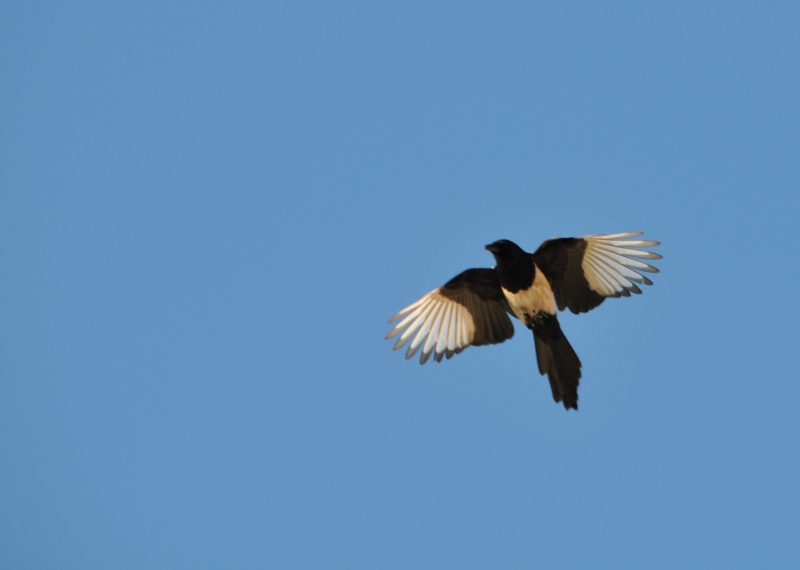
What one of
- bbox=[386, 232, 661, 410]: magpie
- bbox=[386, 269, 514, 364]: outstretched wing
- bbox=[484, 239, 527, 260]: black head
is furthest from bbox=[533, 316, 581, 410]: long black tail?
bbox=[484, 239, 527, 260]: black head

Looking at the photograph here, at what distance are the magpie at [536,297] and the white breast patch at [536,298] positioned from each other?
13 mm

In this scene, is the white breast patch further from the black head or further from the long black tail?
→ the black head

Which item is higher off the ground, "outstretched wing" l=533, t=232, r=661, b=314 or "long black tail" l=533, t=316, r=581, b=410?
"outstretched wing" l=533, t=232, r=661, b=314

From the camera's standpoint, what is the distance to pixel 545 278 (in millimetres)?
8141

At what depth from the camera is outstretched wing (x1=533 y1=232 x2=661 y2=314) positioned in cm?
782

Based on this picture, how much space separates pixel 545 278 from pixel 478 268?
938 millimetres

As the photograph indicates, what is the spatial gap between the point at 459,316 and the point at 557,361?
5.49 feet

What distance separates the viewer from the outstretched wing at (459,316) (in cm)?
855

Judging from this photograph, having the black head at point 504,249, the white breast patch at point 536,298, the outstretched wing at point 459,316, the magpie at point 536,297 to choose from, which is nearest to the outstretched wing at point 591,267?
the magpie at point 536,297

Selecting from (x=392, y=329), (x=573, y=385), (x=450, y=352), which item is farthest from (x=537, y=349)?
(x=392, y=329)

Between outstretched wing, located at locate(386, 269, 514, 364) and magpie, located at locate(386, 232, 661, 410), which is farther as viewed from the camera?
outstretched wing, located at locate(386, 269, 514, 364)

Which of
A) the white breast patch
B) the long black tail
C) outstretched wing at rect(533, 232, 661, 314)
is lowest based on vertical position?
the long black tail

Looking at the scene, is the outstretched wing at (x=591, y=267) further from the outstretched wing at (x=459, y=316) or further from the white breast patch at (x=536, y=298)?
the outstretched wing at (x=459, y=316)

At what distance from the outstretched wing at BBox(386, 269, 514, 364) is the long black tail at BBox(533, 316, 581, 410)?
0.80 meters
